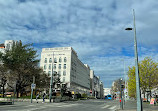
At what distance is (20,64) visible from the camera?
41938 millimetres

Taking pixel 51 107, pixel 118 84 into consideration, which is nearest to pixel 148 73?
pixel 118 84

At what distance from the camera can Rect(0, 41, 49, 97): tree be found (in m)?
40.7

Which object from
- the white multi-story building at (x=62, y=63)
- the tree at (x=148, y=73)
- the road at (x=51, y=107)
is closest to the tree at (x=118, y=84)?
the road at (x=51, y=107)

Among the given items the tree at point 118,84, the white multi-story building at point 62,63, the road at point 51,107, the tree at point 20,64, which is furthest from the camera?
the white multi-story building at point 62,63

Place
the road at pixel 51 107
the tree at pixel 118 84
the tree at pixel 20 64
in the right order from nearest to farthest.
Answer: the road at pixel 51 107, the tree at pixel 118 84, the tree at pixel 20 64

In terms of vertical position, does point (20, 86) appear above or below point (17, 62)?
below

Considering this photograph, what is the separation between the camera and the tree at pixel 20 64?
1601 inches

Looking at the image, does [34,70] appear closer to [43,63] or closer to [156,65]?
[156,65]

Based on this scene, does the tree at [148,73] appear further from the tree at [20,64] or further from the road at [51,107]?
the tree at [20,64]

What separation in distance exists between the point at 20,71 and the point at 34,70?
354 cm

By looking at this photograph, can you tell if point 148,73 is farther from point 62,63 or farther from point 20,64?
point 62,63

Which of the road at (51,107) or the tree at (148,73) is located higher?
the tree at (148,73)

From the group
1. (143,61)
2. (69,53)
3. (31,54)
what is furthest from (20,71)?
(69,53)

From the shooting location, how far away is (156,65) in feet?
135
